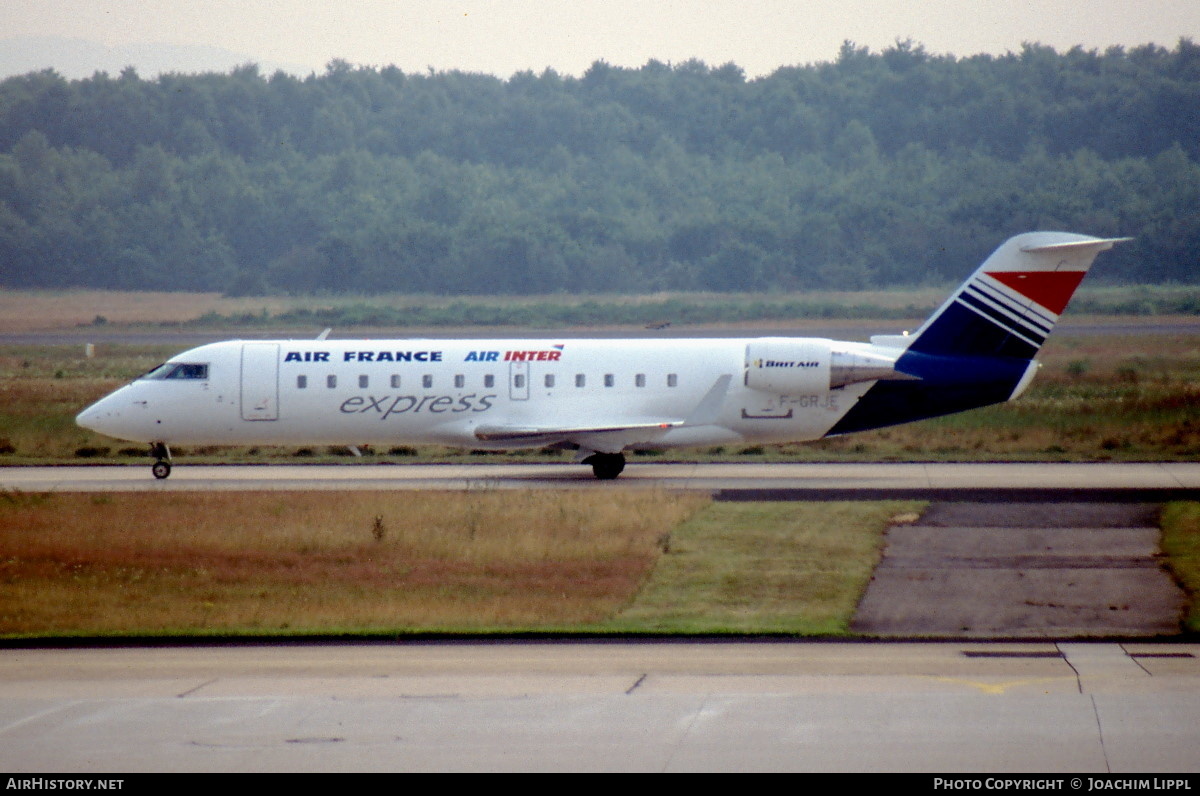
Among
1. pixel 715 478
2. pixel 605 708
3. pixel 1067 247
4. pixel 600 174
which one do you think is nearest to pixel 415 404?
pixel 715 478

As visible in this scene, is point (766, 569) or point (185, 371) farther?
point (185, 371)

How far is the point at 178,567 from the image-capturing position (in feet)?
63.1

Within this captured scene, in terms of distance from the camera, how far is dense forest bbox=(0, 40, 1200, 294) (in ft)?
318

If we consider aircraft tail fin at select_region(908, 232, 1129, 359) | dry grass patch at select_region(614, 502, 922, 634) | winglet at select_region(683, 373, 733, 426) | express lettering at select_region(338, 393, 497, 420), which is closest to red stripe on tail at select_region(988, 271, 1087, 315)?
aircraft tail fin at select_region(908, 232, 1129, 359)

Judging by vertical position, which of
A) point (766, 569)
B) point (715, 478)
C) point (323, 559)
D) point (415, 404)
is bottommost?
point (715, 478)

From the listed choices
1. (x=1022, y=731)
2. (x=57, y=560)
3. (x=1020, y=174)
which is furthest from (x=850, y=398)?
(x=1020, y=174)

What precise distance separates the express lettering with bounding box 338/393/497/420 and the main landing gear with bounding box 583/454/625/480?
2.42 meters

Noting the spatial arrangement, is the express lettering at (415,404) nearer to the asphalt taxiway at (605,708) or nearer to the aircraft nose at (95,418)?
the aircraft nose at (95,418)

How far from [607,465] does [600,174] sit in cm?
8907

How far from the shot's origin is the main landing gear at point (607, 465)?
Answer: 28.9 metres

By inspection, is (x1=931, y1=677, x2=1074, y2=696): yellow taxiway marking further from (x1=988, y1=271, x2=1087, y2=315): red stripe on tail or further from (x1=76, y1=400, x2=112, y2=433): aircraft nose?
(x1=76, y1=400, x2=112, y2=433): aircraft nose

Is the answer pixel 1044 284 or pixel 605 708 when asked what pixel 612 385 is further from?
pixel 605 708

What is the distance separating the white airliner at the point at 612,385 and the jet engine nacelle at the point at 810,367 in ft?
0.09

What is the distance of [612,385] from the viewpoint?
28.7 meters
